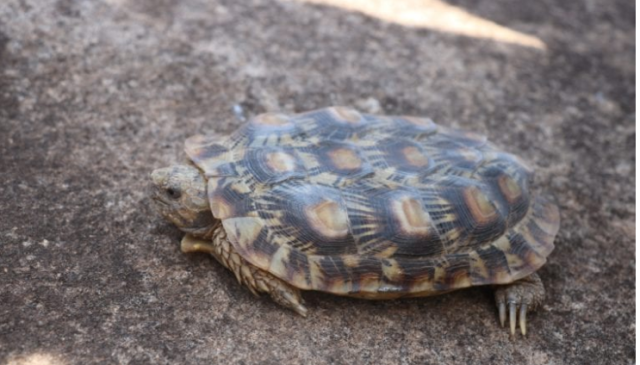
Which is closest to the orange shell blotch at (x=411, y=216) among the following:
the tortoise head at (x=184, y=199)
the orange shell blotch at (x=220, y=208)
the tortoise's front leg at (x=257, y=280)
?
the tortoise's front leg at (x=257, y=280)

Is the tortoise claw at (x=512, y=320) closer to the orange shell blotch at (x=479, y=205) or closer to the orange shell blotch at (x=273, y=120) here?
the orange shell blotch at (x=479, y=205)

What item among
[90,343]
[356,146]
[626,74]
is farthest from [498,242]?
[626,74]

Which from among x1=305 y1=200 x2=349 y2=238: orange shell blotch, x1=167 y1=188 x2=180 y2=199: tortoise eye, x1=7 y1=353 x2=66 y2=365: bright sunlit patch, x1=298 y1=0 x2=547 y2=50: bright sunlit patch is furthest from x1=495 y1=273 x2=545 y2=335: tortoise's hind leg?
x1=298 y1=0 x2=547 y2=50: bright sunlit patch

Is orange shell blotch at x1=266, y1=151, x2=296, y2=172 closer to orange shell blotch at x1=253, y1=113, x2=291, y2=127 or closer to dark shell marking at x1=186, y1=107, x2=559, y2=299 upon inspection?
dark shell marking at x1=186, y1=107, x2=559, y2=299

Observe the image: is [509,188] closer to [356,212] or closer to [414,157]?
[414,157]

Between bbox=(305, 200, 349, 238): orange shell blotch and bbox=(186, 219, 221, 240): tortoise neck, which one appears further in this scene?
bbox=(186, 219, 221, 240): tortoise neck

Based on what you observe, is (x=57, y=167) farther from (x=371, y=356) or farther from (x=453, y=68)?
(x=453, y=68)

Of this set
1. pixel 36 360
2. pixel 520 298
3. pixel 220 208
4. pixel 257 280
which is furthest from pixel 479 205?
pixel 36 360
